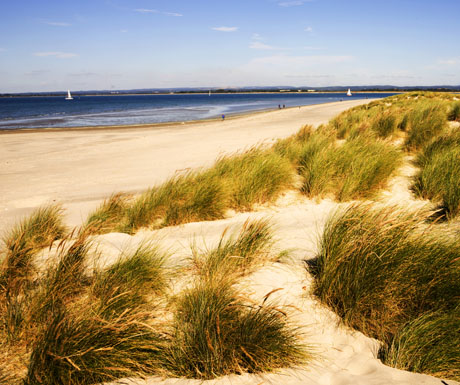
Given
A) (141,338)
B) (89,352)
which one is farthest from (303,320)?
(89,352)

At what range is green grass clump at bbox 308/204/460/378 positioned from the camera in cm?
227

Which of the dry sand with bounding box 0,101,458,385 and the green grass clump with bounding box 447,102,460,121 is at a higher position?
the green grass clump with bounding box 447,102,460,121

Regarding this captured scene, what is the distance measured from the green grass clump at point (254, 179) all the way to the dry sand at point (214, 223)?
22 cm

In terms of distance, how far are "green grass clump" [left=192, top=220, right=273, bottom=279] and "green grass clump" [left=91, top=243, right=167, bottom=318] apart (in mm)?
401

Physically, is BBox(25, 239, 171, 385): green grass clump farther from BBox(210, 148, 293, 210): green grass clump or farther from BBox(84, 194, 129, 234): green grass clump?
BBox(210, 148, 293, 210): green grass clump

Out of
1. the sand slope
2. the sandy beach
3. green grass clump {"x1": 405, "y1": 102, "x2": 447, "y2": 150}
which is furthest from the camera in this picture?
green grass clump {"x1": 405, "y1": 102, "x2": 447, "y2": 150}

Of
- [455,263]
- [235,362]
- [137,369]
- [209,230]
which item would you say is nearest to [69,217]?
[209,230]

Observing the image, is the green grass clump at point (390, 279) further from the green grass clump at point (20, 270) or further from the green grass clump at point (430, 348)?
the green grass clump at point (20, 270)

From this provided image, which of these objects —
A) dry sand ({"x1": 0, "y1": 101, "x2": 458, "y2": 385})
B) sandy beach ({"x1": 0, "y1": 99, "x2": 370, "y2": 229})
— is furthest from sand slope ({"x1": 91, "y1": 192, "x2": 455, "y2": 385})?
sandy beach ({"x1": 0, "y1": 99, "x2": 370, "y2": 229})

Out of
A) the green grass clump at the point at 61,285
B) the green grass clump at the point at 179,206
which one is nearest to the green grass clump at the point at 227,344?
the green grass clump at the point at 61,285

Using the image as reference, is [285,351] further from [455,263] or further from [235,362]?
[455,263]

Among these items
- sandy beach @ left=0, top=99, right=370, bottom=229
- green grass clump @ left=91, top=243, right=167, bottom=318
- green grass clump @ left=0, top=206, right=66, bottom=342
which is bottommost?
sandy beach @ left=0, top=99, right=370, bottom=229

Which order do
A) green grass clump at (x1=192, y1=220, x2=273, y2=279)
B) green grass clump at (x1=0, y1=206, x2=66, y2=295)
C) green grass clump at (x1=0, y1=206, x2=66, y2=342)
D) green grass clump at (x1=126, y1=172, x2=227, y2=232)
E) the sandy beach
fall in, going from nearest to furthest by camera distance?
green grass clump at (x1=0, y1=206, x2=66, y2=342)
green grass clump at (x1=192, y1=220, x2=273, y2=279)
green grass clump at (x1=0, y1=206, x2=66, y2=295)
green grass clump at (x1=126, y1=172, x2=227, y2=232)
the sandy beach

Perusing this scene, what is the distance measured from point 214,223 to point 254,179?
3.96 ft
